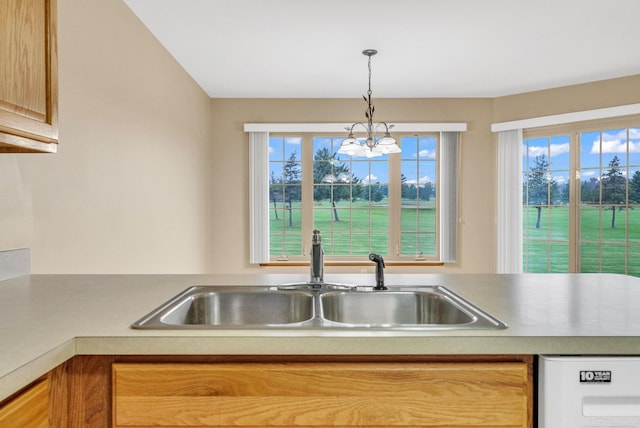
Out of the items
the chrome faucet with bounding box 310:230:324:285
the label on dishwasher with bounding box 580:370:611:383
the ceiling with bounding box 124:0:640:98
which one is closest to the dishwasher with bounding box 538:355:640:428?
the label on dishwasher with bounding box 580:370:611:383

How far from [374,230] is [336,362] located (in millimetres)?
4315

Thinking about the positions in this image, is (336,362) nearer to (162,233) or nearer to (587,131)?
(162,233)

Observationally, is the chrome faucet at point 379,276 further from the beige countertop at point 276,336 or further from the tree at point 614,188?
the tree at point 614,188

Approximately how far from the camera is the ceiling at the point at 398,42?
113 inches

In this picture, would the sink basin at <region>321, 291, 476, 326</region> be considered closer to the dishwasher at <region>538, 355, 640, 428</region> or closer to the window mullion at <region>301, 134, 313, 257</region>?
the dishwasher at <region>538, 355, 640, 428</region>

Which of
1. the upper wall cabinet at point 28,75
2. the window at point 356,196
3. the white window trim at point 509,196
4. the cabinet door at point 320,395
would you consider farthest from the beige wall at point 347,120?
the cabinet door at point 320,395

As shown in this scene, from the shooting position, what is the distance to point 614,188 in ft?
14.5

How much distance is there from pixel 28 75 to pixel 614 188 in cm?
497

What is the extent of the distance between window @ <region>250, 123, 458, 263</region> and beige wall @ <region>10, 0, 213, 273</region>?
56.1 inches

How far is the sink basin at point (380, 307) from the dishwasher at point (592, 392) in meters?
0.56

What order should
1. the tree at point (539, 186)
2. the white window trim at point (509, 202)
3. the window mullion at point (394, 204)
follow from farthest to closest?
the window mullion at point (394, 204)
the white window trim at point (509, 202)
the tree at point (539, 186)

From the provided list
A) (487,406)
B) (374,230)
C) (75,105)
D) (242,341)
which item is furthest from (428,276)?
Result: (374,230)

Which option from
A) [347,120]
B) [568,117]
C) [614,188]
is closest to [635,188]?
[614,188]

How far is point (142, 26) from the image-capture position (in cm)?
305
